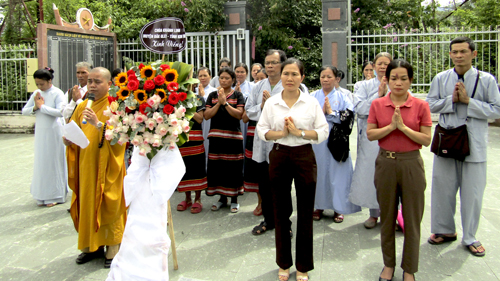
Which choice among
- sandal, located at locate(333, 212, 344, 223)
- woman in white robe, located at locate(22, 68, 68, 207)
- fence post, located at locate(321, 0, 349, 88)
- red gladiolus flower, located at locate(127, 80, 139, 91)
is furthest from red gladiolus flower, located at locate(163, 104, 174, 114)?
fence post, located at locate(321, 0, 349, 88)

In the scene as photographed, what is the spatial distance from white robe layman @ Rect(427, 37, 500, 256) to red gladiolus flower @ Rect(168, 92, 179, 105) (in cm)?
257

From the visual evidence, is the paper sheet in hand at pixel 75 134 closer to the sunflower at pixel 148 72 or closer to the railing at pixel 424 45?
the sunflower at pixel 148 72

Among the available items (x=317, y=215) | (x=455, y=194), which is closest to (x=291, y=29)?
(x=317, y=215)

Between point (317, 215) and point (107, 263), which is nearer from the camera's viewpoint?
point (107, 263)

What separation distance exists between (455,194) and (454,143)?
57 cm

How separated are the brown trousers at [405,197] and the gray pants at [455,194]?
0.97 m

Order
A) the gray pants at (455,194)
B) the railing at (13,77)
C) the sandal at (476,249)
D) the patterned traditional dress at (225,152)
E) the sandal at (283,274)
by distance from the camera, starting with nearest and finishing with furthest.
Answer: the sandal at (283,274) < the sandal at (476,249) < the gray pants at (455,194) < the patterned traditional dress at (225,152) < the railing at (13,77)

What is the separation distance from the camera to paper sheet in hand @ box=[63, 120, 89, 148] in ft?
10.7

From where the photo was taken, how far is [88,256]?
369cm

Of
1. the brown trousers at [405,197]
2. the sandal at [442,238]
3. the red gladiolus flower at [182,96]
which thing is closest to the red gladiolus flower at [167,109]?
the red gladiolus flower at [182,96]

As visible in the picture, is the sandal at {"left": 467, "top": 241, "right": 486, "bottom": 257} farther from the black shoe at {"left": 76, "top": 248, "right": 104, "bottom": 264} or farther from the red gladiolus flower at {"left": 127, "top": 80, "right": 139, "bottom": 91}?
the black shoe at {"left": 76, "top": 248, "right": 104, "bottom": 264}

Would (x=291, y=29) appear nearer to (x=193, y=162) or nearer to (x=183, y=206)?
(x=193, y=162)

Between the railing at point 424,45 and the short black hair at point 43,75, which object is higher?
the railing at point 424,45

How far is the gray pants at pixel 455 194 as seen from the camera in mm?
3732
